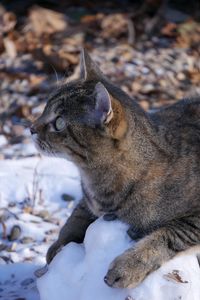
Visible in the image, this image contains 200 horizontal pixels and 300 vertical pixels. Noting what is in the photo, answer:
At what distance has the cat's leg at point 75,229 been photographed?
3000 mm

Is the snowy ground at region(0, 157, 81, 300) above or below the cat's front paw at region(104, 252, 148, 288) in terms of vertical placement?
below

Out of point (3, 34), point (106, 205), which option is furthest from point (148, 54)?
point (106, 205)

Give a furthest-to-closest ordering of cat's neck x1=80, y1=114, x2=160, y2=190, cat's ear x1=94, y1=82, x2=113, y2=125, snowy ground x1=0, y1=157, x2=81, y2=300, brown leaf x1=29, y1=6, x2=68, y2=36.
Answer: brown leaf x1=29, y1=6, x2=68, y2=36 < snowy ground x1=0, y1=157, x2=81, y2=300 < cat's neck x1=80, y1=114, x2=160, y2=190 < cat's ear x1=94, y1=82, x2=113, y2=125

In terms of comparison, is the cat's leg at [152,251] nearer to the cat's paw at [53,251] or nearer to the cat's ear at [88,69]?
the cat's paw at [53,251]

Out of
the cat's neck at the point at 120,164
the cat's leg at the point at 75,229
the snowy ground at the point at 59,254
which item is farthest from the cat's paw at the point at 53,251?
the cat's neck at the point at 120,164

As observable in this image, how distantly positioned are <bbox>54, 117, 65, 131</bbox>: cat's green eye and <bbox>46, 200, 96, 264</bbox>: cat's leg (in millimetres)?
444

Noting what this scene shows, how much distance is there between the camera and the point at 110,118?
260 centimetres

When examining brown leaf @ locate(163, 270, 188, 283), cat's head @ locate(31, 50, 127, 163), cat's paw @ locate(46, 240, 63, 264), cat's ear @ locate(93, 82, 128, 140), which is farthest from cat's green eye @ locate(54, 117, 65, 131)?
brown leaf @ locate(163, 270, 188, 283)

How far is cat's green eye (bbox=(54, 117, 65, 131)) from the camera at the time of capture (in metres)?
2.75

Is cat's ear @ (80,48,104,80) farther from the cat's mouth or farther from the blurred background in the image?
the blurred background

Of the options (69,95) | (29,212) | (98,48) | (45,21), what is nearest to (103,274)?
(69,95)

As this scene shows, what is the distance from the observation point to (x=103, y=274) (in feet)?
8.30

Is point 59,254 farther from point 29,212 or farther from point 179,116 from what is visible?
point 29,212

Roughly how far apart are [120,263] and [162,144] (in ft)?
1.88
